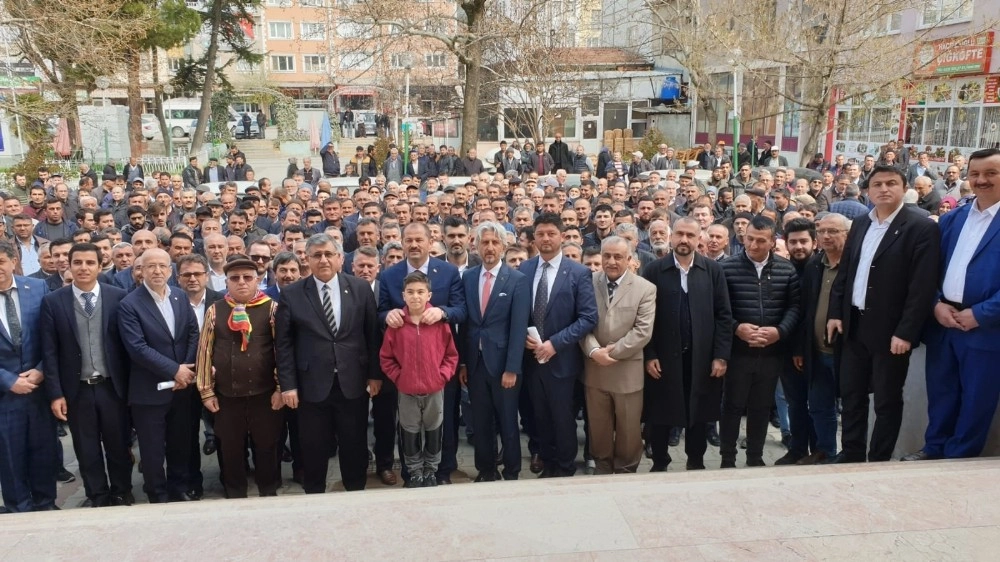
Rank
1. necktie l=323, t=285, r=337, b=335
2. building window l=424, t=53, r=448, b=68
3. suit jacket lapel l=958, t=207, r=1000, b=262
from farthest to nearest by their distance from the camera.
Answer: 1. building window l=424, t=53, r=448, b=68
2. necktie l=323, t=285, r=337, b=335
3. suit jacket lapel l=958, t=207, r=1000, b=262

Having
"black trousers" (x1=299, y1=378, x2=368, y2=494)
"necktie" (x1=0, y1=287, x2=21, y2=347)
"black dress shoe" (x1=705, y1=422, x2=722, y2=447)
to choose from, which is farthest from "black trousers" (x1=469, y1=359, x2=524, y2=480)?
"necktie" (x1=0, y1=287, x2=21, y2=347)

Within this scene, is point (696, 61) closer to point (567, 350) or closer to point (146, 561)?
point (567, 350)

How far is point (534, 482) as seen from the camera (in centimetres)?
419

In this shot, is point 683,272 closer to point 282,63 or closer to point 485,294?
point 485,294

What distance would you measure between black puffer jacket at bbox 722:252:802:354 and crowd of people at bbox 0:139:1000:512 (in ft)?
0.05

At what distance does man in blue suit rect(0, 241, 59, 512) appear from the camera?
14.8ft

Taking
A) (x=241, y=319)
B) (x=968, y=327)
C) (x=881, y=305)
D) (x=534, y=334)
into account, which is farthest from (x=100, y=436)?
(x=968, y=327)

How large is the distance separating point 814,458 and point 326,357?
3603mm

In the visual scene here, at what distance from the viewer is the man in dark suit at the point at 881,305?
4.25 m

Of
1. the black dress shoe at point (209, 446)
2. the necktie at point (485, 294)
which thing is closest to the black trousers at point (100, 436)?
the black dress shoe at point (209, 446)

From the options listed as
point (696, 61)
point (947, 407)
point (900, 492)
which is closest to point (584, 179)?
point (947, 407)

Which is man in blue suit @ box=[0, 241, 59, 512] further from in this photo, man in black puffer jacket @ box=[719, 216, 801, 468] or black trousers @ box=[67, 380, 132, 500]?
man in black puffer jacket @ box=[719, 216, 801, 468]

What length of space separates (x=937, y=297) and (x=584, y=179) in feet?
27.1

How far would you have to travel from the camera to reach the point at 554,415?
16.9 feet
